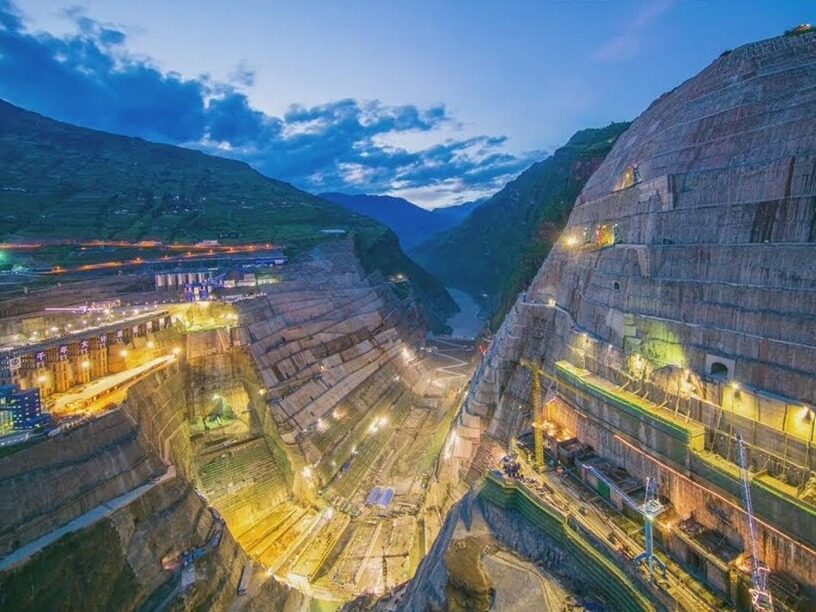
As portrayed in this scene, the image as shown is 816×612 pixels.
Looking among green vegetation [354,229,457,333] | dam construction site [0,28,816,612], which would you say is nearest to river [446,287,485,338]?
green vegetation [354,229,457,333]

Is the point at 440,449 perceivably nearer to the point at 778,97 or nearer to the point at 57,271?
the point at 778,97

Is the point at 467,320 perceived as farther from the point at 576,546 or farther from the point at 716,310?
the point at 576,546

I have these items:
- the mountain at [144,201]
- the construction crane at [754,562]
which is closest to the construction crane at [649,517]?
the construction crane at [754,562]

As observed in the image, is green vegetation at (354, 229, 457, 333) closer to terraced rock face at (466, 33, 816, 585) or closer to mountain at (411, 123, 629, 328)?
mountain at (411, 123, 629, 328)

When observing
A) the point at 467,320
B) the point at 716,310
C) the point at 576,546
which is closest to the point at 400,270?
the point at 467,320

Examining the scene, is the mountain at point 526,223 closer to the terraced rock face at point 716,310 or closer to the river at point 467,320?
Result: the river at point 467,320
